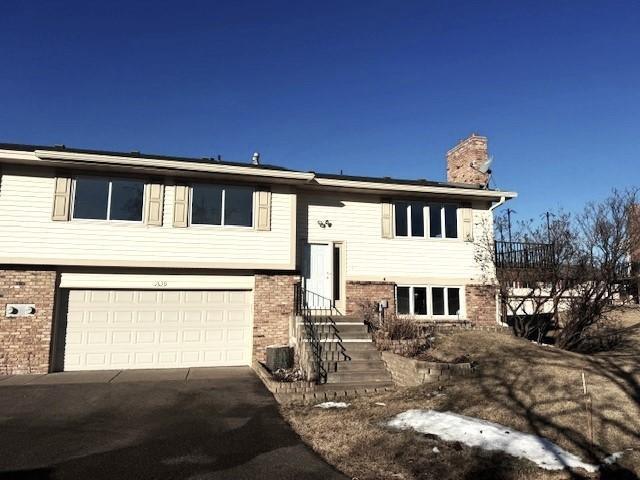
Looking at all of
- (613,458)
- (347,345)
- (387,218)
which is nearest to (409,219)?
(387,218)

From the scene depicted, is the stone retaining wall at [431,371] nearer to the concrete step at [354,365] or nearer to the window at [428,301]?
the concrete step at [354,365]

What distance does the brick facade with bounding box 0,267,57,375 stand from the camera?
11602mm

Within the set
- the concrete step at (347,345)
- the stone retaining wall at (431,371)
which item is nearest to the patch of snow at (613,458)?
the stone retaining wall at (431,371)

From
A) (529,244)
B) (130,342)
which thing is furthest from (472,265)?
(130,342)

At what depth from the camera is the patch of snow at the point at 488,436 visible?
550 cm

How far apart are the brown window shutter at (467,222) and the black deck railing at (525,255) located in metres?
0.93

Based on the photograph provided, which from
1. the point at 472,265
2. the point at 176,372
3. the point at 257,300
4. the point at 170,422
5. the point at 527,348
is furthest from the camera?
the point at 472,265

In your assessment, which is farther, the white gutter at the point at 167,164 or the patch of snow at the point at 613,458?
the white gutter at the point at 167,164

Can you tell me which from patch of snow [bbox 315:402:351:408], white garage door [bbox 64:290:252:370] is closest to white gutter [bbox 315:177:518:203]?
white garage door [bbox 64:290:252:370]

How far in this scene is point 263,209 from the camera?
13.6 metres

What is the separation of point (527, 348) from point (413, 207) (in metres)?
6.01

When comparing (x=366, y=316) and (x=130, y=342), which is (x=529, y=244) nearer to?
(x=366, y=316)

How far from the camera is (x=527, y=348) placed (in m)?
11.1

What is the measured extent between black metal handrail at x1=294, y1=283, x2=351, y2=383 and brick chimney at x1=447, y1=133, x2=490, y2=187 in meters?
7.34
